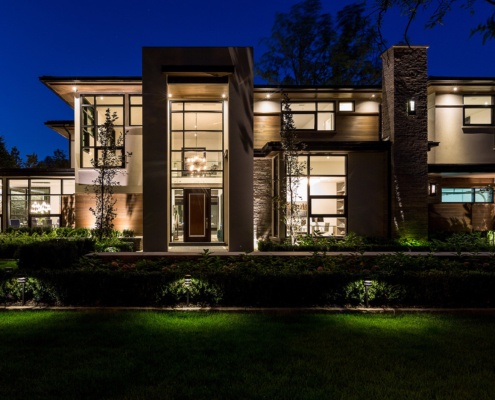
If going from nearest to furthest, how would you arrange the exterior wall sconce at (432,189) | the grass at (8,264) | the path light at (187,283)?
the path light at (187,283) → the grass at (8,264) → the exterior wall sconce at (432,189)

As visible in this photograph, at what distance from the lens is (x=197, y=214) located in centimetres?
1806

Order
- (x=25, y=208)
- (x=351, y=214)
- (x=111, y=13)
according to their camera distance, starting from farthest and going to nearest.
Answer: (x=111, y=13) → (x=25, y=208) → (x=351, y=214)

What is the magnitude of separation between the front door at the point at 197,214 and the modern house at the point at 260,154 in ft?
0.15

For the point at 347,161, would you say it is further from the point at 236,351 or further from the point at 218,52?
the point at 236,351

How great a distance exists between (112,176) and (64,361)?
12641 millimetres

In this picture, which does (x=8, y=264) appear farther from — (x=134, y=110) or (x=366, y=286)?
(x=366, y=286)

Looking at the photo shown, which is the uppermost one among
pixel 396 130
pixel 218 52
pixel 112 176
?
pixel 218 52

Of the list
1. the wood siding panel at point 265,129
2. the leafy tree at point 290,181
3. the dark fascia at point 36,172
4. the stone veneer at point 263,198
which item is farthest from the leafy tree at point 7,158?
the leafy tree at point 290,181

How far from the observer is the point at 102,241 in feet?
48.7

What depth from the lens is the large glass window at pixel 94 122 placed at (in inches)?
706

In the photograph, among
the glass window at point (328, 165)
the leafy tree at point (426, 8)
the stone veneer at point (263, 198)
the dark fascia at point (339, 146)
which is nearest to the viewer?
the leafy tree at point (426, 8)

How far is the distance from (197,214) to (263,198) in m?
3.06

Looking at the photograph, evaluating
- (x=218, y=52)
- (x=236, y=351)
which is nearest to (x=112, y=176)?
(x=218, y=52)

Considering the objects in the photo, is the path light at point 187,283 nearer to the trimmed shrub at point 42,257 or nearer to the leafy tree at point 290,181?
the trimmed shrub at point 42,257
